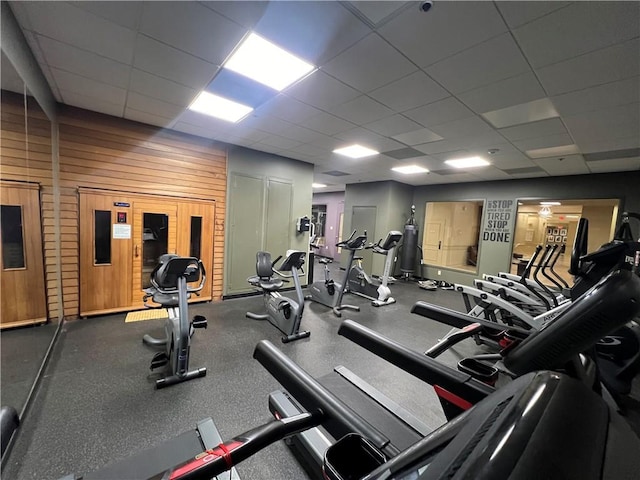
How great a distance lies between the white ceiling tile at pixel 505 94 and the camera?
2.42 metres

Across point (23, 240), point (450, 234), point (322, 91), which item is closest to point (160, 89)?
point (322, 91)

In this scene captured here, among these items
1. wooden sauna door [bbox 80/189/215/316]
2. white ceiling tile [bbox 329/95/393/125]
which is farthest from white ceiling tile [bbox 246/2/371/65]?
wooden sauna door [bbox 80/189/215/316]

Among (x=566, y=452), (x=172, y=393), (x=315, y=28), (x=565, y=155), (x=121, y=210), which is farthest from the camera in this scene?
(x=565, y=155)

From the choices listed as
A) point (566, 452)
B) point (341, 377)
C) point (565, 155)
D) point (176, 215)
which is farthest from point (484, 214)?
point (566, 452)

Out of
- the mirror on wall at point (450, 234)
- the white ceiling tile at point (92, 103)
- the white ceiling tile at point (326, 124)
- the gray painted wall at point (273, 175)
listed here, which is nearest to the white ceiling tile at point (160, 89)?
the white ceiling tile at point (92, 103)

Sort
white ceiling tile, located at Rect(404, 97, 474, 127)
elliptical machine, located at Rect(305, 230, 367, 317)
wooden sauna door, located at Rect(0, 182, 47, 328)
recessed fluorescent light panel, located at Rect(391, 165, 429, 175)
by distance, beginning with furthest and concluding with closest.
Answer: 1. recessed fluorescent light panel, located at Rect(391, 165, 429, 175)
2. elliptical machine, located at Rect(305, 230, 367, 317)
3. white ceiling tile, located at Rect(404, 97, 474, 127)
4. wooden sauna door, located at Rect(0, 182, 47, 328)

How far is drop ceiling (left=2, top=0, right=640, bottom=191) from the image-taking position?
70.7 inches

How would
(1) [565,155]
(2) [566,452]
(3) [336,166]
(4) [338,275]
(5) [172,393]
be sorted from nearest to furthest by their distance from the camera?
(2) [566,452] < (5) [172,393] < (1) [565,155] < (3) [336,166] < (4) [338,275]

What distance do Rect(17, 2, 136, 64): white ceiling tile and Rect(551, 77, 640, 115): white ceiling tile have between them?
393cm

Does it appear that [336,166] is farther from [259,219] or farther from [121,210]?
[121,210]

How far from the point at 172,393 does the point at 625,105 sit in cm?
504

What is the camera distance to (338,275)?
7.84 m

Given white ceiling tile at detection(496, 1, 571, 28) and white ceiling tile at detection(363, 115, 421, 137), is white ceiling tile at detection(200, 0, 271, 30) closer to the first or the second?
white ceiling tile at detection(496, 1, 571, 28)

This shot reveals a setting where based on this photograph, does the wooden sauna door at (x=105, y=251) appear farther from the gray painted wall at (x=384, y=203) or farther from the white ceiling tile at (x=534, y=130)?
the gray painted wall at (x=384, y=203)
